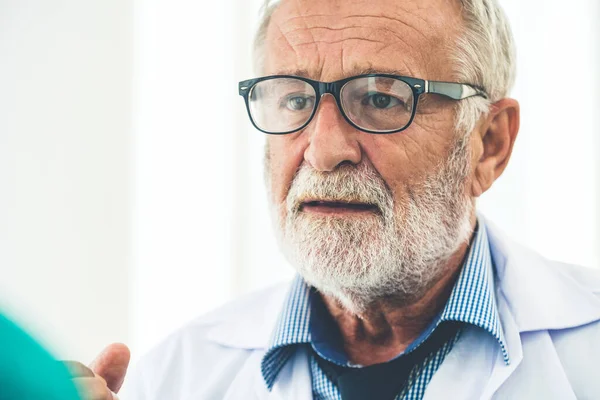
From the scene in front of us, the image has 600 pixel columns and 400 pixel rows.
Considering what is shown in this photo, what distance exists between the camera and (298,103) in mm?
1257

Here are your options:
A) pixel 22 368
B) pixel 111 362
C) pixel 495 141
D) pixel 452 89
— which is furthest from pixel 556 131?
pixel 22 368

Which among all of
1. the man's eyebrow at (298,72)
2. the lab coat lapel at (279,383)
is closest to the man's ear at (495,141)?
the man's eyebrow at (298,72)

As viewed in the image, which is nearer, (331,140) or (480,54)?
(331,140)

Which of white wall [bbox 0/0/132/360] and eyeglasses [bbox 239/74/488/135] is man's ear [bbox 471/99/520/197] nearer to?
eyeglasses [bbox 239/74/488/135]

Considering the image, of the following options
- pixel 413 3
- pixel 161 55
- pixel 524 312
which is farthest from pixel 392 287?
pixel 161 55

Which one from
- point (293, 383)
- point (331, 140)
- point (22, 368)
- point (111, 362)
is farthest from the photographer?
point (293, 383)

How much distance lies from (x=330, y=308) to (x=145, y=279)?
944 millimetres

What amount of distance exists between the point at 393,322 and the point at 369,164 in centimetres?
31

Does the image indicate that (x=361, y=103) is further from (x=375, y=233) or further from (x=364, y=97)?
(x=375, y=233)

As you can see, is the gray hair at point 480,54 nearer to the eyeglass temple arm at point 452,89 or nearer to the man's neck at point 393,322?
the eyeglass temple arm at point 452,89

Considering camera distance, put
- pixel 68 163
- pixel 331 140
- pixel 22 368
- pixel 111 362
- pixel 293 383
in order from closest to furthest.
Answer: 1. pixel 22 368
2. pixel 111 362
3. pixel 331 140
4. pixel 293 383
5. pixel 68 163

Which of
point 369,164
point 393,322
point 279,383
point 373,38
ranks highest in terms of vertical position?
→ point 373,38

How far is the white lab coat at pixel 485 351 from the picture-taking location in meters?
1.14

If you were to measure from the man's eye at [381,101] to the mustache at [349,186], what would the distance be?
10 centimetres
